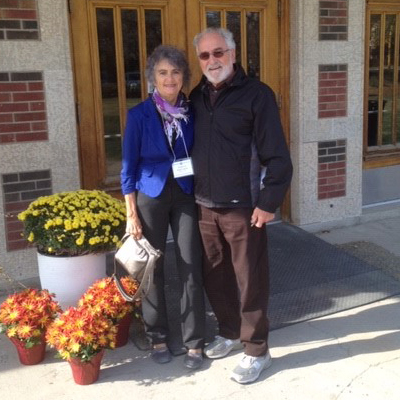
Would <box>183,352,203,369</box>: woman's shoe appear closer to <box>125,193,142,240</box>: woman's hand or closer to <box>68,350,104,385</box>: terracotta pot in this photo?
<box>68,350,104,385</box>: terracotta pot

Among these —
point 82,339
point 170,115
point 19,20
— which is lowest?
point 82,339

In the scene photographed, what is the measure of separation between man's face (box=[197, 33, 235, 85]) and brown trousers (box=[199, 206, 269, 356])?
0.71 meters

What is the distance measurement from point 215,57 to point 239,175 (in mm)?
613

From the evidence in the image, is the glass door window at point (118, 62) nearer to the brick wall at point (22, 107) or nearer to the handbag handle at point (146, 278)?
the brick wall at point (22, 107)

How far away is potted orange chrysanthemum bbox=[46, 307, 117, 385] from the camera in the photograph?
119 inches

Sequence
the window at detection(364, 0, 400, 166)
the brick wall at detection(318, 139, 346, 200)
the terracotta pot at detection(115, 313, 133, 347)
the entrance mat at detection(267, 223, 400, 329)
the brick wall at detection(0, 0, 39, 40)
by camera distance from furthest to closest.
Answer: the window at detection(364, 0, 400, 166)
the brick wall at detection(318, 139, 346, 200)
the brick wall at detection(0, 0, 39, 40)
the entrance mat at detection(267, 223, 400, 329)
the terracotta pot at detection(115, 313, 133, 347)

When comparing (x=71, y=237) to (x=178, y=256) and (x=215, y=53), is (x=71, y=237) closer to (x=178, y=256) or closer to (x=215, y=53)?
(x=178, y=256)

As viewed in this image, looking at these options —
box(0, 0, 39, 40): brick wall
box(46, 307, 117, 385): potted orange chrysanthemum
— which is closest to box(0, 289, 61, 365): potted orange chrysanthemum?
box(46, 307, 117, 385): potted orange chrysanthemum

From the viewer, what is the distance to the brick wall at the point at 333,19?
5.48 meters

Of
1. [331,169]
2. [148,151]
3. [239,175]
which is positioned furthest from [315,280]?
[148,151]

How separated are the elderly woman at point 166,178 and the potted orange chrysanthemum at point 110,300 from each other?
0.13 m

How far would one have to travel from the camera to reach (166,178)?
3137 millimetres

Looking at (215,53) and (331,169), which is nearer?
(215,53)

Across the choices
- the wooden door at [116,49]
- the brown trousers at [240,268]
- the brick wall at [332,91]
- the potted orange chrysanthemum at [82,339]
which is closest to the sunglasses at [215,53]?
the brown trousers at [240,268]
